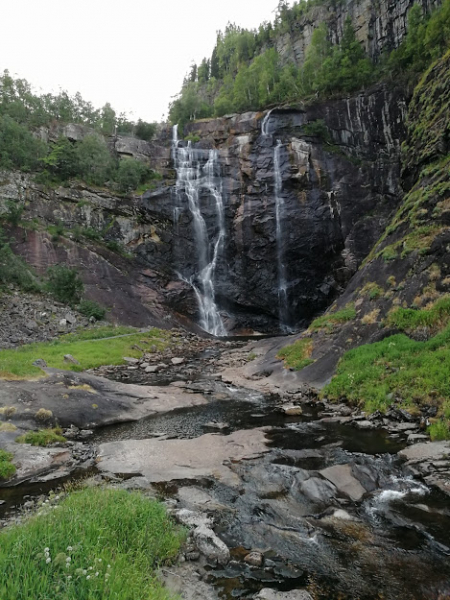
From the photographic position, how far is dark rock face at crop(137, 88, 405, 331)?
47.3m

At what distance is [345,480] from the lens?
26.0ft

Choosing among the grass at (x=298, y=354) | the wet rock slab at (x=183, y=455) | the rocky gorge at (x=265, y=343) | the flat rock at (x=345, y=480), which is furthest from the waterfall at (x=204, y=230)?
the flat rock at (x=345, y=480)

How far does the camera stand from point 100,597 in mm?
3537

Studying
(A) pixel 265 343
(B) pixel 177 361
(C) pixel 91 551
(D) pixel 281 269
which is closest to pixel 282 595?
(C) pixel 91 551

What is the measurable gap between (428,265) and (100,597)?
19114 millimetres

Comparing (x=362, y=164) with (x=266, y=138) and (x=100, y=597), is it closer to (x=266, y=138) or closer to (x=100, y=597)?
(x=266, y=138)

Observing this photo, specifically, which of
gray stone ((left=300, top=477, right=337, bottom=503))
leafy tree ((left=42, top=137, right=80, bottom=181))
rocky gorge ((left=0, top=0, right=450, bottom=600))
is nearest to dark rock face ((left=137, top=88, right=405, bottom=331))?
rocky gorge ((left=0, top=0, right=450, bottom=600))

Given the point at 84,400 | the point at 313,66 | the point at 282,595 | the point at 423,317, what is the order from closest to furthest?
the point at 282,595
the point at 84,400
the point at 423,317
the point at 313,66

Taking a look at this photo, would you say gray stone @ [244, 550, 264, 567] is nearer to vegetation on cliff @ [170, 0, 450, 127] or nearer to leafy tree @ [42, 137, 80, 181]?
leafy tree @ [42, 137, 80, 181]

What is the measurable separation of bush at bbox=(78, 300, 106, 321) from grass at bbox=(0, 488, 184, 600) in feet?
106

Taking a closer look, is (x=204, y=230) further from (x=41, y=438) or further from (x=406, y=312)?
(x=41, y=438)

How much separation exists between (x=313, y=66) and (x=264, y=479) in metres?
77.1

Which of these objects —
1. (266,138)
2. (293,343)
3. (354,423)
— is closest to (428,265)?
(293,343)

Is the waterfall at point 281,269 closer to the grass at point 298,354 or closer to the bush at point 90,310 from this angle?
the bush at point 90,310
